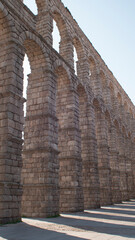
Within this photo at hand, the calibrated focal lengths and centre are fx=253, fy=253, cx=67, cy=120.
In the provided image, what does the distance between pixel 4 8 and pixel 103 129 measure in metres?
13.1

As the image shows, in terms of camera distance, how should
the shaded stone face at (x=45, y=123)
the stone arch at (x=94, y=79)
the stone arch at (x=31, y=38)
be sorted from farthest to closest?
the stone arch at (x=94, y=79) < the stone arch at (x=31, y=38) < the shaded stone face at (x=45, y=123)

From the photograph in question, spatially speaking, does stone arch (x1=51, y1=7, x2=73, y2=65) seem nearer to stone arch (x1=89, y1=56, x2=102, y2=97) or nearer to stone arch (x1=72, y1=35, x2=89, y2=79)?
stone arch (x1=72, y1=35, x2=89, y2=79)

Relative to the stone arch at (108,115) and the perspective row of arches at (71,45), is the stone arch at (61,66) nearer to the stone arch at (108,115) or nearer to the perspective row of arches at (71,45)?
the perspective row of arches at (71,45)

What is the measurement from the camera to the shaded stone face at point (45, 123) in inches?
396

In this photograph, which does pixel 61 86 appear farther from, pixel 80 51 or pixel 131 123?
pixel 131 123

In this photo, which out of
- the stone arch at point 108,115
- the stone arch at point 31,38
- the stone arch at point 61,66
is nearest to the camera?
the stone arch at point 31,38

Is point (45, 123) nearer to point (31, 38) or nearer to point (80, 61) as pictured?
point (31, 38)

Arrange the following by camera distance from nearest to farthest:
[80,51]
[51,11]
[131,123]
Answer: [51,11], [80,51], [131,123]

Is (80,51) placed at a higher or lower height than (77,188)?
higher

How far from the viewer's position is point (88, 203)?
17.2m

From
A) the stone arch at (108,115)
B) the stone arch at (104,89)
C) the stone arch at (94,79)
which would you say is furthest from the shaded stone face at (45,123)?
the stone arch at (104,89)

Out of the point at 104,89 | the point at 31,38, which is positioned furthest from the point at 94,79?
the point at 31,38

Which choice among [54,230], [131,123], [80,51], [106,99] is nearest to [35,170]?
[54,230]

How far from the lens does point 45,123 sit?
1294 centimetres
